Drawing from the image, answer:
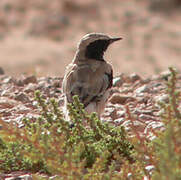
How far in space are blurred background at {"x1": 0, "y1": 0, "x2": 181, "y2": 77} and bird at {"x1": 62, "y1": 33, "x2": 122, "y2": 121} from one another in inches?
338

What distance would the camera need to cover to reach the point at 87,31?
20406mm

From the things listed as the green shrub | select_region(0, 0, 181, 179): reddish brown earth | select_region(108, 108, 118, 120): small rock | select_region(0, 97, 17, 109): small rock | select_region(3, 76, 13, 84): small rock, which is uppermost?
select_region(0, 0, 181, 179): reddish brown earth

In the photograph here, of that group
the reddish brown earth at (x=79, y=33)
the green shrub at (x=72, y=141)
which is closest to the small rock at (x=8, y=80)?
the green shrub at (x=72, y=141)

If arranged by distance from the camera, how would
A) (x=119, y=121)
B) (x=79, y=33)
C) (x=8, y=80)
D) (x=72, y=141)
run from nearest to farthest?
(x=72, y=141) → (x=119, y=121) → (x=8, y=80) → (x=79, y=33)

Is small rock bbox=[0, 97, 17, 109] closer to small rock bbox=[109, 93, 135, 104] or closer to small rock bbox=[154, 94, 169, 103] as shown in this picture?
small rock bbox=[109, 93, 135, 104]

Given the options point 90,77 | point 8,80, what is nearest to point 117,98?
point 90,77

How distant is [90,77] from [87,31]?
14.1m

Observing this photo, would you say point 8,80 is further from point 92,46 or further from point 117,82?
point 92,46

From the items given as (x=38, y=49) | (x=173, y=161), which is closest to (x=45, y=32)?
(x=38, y=49)

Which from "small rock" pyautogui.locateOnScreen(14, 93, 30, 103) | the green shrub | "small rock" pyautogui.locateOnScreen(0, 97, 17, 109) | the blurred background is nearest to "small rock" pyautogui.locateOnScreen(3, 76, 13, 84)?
"small rock" pyautogui.locateOnScreen(14, 93, 30, 103)

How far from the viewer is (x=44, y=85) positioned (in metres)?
7.91

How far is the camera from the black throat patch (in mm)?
6988

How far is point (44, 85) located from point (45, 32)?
40.5 feet

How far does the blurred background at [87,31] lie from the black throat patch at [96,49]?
8.54 m
